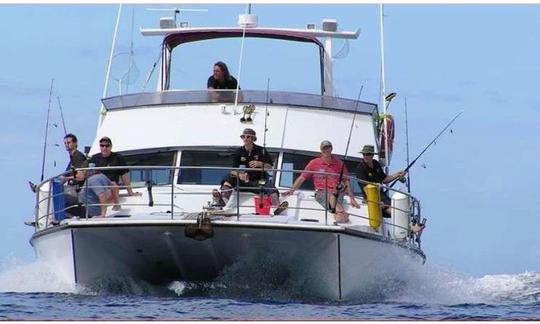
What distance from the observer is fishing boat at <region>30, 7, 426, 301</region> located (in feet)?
51.5

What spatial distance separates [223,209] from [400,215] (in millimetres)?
2340

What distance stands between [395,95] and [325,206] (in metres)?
5.90

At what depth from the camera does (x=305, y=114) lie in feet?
61.1

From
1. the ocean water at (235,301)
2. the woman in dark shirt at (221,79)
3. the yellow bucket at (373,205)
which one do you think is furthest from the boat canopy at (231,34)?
the yellow bucket at (373,205)

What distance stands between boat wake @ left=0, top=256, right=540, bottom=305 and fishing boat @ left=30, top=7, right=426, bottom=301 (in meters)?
0.06

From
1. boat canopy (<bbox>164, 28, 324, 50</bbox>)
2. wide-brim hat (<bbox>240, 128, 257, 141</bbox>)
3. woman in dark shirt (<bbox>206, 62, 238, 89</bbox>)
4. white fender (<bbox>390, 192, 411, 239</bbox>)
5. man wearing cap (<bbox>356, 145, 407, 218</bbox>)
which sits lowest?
white fender (<bbox>390, 192, 411, 239</bbox>)

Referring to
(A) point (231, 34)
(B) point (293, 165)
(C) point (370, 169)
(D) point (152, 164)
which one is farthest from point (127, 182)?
(A) point (231, 34)

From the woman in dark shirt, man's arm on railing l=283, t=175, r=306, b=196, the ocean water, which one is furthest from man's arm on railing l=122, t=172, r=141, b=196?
the woman in dark shirt

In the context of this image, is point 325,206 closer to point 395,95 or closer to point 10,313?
point 10,313

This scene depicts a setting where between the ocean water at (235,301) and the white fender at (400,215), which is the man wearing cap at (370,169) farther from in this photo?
the ocean water at (235,301)

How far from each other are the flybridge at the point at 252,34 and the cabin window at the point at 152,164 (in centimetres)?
259

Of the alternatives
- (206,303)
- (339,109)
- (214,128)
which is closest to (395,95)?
(339,109)

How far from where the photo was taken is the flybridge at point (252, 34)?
2025 cm

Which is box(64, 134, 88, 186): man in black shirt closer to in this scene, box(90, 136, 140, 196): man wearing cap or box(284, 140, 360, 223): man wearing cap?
box(90, 136, 140, 196): man wearing cap
